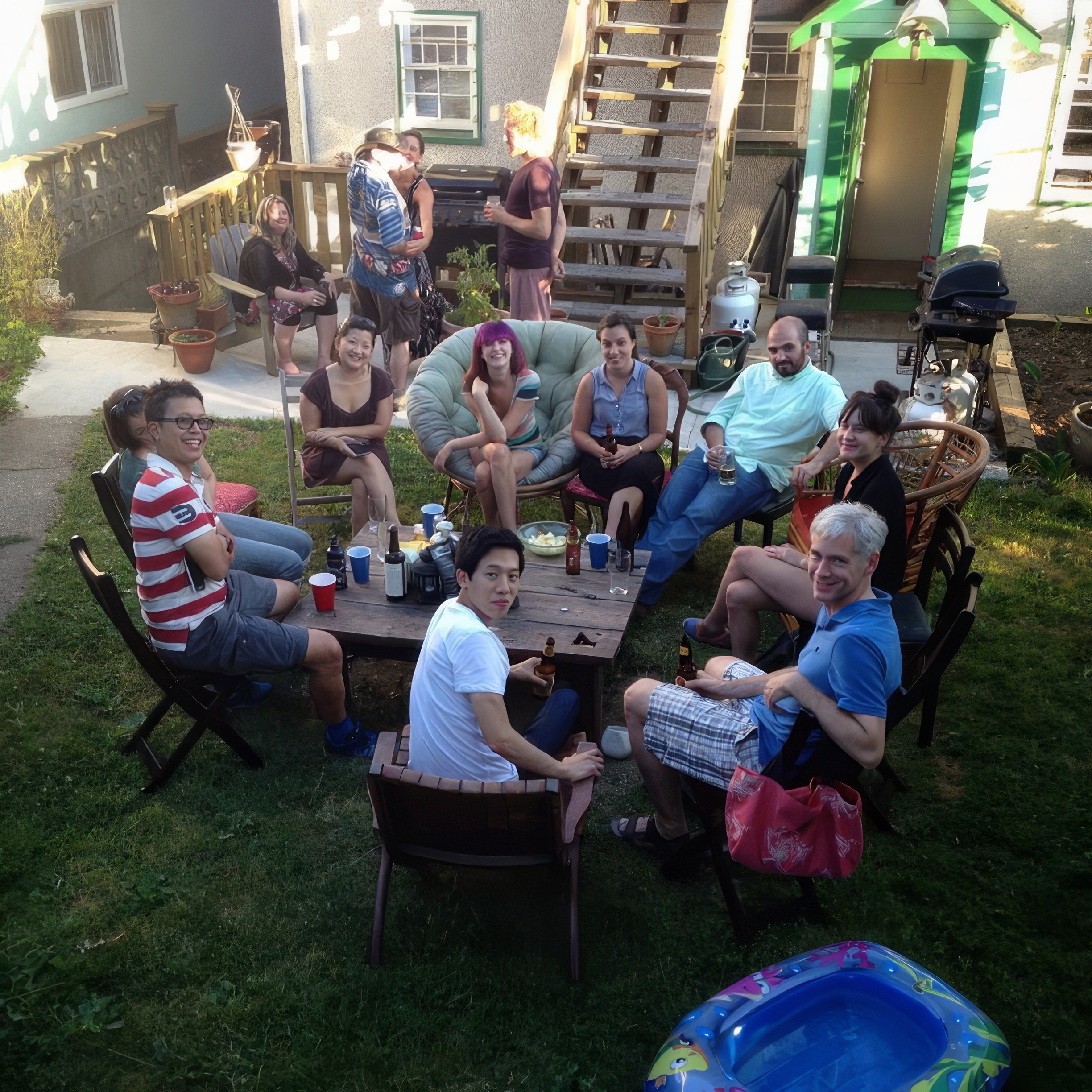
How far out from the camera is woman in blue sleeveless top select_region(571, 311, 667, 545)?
17.3ft

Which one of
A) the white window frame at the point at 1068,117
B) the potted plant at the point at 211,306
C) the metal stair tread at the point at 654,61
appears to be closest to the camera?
the white window frame at the point at 1068,117

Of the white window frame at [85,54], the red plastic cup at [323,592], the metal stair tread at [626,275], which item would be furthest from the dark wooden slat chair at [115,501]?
the white window frame at [85,54]

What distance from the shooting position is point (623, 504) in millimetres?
5238

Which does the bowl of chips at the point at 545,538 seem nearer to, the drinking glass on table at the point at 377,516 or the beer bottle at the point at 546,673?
the drinking glass on table at the point at 377,516

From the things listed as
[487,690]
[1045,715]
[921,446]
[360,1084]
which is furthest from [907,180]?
[360,1084]

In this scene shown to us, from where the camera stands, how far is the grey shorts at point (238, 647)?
3.94m

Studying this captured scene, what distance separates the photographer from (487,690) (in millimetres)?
3062

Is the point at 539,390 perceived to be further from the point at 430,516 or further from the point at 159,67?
the point at 159,67

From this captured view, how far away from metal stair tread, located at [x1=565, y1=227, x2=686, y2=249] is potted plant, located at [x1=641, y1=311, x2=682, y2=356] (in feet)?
1.89

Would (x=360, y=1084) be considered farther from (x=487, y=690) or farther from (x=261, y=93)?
(x=261, y=93)

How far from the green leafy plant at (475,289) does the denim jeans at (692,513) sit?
9.42 feet

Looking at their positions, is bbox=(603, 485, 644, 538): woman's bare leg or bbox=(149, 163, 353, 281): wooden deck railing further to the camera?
bbox=(149, 163, 353, 281): wooden deck railing

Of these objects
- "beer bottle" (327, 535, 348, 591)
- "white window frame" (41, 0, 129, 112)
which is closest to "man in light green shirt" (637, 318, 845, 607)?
"beer bottle" (327, 535, 348, 591)

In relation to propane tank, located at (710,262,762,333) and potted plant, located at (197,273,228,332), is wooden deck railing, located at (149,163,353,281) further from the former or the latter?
propane tank, located at (710,262,762,333)
